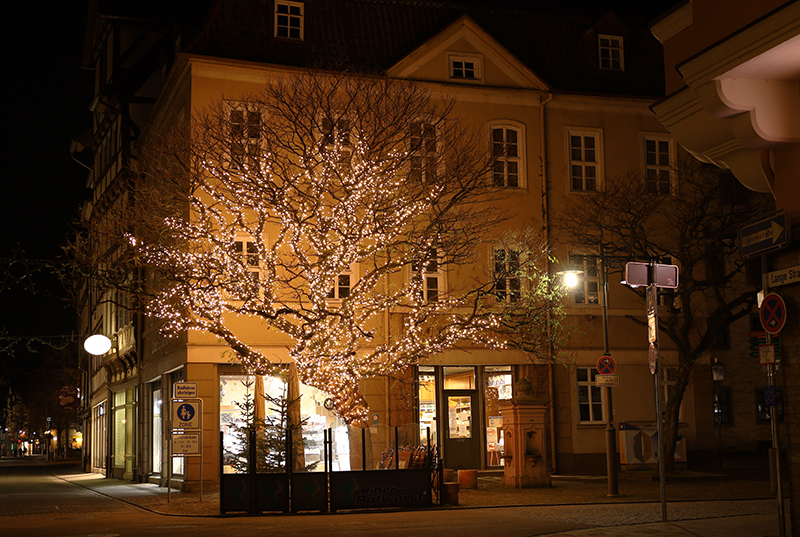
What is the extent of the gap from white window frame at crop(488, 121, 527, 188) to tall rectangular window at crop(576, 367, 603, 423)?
5734mm

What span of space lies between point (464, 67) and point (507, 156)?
2.88 meters

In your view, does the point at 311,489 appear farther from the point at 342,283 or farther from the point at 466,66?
→ the point at 466,66

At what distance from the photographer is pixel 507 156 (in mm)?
28422

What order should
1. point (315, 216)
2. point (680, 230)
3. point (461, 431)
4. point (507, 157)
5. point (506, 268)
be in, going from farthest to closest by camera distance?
1. point (507, 157)
2. point (461, 431)
3. point (506, 268)
4. point (680, 230)
5. point (315, 216)

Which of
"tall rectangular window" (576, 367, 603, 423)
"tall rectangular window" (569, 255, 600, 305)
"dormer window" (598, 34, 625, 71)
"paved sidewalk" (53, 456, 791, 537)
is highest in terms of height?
"dormer window" (598, 34, 625, 71)

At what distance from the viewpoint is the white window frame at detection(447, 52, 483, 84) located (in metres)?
28.1

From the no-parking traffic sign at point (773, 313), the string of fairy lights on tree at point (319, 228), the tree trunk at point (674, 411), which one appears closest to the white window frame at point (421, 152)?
the string of fairy lights on tree at point (319, 228)

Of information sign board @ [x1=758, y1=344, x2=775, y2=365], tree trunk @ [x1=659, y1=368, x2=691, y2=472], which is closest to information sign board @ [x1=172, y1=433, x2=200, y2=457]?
tree trunk @ [x1=659, y1=368, x2=691, y2=472]

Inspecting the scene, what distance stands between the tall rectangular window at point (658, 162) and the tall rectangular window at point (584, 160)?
158 cm

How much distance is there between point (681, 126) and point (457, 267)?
52.0ft

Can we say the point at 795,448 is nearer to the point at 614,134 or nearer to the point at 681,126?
the point at 681,126

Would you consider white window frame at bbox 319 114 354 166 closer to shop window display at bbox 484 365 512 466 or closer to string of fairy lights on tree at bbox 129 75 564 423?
string of fairy lights on tree at bbox 129 75 564 423

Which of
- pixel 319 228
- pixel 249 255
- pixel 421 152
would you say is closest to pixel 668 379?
pixel 421 152

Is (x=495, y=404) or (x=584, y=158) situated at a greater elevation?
(x=584, y=158)
